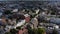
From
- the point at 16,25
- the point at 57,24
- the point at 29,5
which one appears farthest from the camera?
the point at 29,5

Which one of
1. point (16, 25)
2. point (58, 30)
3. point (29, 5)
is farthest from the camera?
point (29, 5)

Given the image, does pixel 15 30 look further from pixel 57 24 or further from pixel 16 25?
pixel 57 24

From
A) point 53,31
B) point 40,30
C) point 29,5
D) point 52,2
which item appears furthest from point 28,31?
point 52,2

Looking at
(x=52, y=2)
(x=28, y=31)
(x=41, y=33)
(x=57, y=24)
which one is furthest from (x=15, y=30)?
(x=52, y=2)

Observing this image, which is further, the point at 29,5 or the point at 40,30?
the point at 29,5

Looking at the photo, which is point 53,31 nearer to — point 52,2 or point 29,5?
point 29,5

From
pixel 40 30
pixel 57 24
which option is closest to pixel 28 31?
pixel 40 30

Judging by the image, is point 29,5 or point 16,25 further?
point 29,5

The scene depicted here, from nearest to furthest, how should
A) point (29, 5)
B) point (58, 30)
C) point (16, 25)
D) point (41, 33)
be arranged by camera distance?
point (41, 33), point (58, 30), point (16, 25), point (29, 5)

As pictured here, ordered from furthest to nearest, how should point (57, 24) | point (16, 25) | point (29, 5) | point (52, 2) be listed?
point (52, 2)
point (29, 5)
point (57, 24)
point (16, 25)
